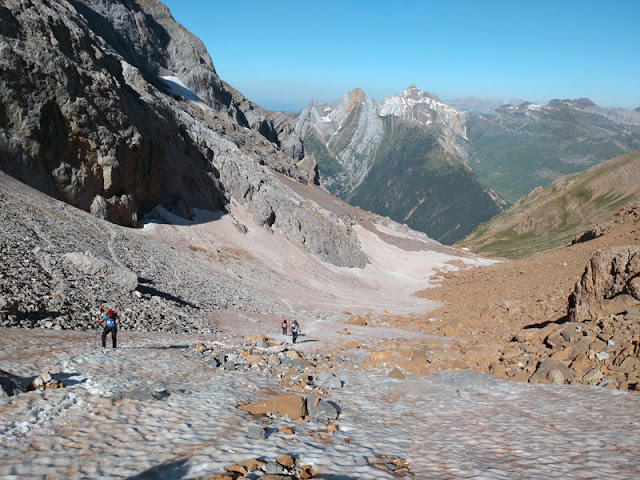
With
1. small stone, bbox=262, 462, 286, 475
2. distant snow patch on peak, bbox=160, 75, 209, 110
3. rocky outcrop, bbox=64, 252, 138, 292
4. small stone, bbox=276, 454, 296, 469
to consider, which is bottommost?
small stone, bbox=276, 454, 296, 469

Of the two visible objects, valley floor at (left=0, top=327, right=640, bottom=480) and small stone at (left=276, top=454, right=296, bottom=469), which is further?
small stone at (left=276, top=454, right=296, bottom=469)

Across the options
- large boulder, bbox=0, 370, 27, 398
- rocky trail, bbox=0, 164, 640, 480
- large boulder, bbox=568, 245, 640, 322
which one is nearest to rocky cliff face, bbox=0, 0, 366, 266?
rocky trail, bbox=0, 164, 640, 480

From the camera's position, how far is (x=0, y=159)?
3612 centimetres

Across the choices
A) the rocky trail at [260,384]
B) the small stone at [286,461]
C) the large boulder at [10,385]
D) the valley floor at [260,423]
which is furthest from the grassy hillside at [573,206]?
the large boulder at [10,385]

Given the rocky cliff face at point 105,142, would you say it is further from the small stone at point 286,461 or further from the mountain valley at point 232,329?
the small stone at point 286,461

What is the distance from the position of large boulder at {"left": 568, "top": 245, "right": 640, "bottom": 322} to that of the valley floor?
7.88 meters

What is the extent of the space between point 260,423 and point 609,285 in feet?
62.9

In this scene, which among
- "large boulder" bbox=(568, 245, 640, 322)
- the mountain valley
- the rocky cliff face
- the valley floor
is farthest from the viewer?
the rocky cliff face

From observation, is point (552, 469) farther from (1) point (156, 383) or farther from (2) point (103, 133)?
(2) point (103, 133)

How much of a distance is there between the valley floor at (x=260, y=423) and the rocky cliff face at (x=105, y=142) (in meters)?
30.3

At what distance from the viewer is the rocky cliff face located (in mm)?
38531

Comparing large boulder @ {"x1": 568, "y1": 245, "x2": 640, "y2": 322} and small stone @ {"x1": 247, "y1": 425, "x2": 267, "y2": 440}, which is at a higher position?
large boulder @ {"x1": 568, "y1": 245, "x2": 640, "y2": 322}

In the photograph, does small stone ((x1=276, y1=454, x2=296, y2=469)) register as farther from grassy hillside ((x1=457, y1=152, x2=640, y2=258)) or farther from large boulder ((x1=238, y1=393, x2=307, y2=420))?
grassy hillside ((x1=457, y1=152, x2=640, y2=258))

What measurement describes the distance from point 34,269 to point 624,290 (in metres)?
29.0
